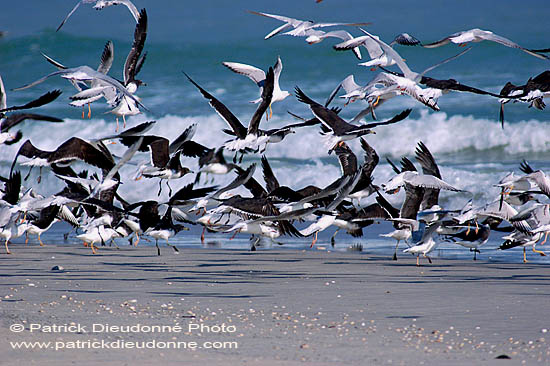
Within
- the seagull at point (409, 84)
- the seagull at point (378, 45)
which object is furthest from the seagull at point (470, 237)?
the seagull at point (378, 45)

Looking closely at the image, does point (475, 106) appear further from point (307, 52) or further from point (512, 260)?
point (512, 260)

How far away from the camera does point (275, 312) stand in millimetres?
6555

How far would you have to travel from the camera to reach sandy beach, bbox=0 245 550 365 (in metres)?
4.96

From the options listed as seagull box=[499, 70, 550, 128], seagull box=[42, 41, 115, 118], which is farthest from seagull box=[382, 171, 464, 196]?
seagull box=[42, 41, 115, 118]

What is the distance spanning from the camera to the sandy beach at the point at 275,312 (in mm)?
4961

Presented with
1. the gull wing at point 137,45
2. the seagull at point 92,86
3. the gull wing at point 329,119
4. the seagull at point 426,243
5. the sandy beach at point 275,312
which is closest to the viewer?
the sandy beach at point 275,312

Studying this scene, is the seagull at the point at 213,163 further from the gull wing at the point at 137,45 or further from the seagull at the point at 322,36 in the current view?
the seagull at the point at 322,36

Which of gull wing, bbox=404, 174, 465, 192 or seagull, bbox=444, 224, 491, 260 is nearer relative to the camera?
gull wing, bbox=404, 174, 465, 192

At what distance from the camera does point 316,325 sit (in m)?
5.91

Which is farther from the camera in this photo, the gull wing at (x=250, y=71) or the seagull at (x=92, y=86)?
the gull wing at (x=250, y=71)

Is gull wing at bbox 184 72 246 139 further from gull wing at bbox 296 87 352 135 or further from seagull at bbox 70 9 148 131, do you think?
seagull at bbox 70 9 148 131

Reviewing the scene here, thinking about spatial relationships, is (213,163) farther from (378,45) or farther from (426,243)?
(426,243)

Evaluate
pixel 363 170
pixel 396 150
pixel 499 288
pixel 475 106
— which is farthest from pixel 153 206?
pixel 475 106

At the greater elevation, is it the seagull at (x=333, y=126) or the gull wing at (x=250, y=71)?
the gull wing at (x=250, y=71)
